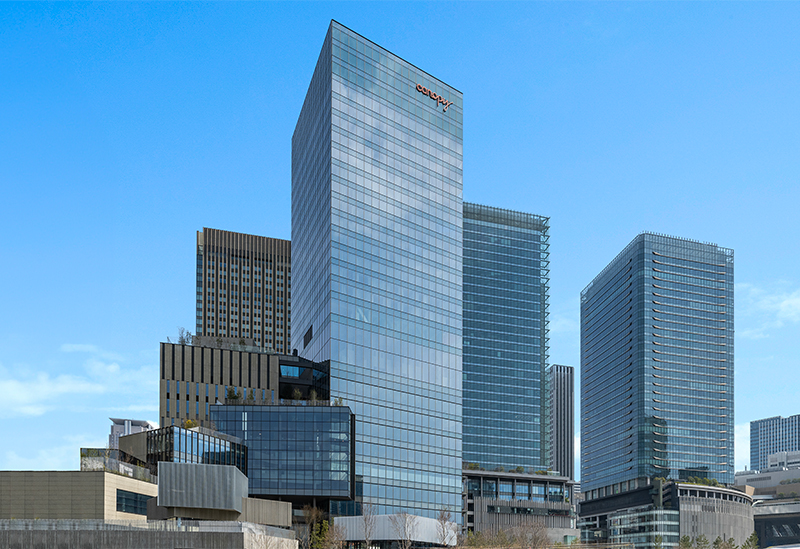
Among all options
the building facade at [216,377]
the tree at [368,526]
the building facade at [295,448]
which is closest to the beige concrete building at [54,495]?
the tree at [368,526]

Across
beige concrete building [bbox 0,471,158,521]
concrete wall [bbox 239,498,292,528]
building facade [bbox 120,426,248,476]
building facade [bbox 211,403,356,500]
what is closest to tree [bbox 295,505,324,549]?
building facade [bbox 211,403,356,500]

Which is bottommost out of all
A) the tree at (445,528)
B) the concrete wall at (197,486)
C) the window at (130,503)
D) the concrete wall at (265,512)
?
the tree at (445,528)

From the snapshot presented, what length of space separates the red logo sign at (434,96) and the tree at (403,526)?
82.4 metres

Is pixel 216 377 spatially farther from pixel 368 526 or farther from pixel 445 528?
pixel 445 528

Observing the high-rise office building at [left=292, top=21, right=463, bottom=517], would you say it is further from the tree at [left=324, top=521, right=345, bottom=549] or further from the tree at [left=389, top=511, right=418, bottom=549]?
the tree at [left=324, top=521, right=345, bottom=549]

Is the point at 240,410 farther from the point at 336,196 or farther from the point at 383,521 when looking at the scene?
the point at 336,196

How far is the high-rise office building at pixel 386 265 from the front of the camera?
13912cm

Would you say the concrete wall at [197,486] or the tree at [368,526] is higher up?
the concrete wall at [197,486]

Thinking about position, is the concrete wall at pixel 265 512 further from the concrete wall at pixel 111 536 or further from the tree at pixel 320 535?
the tree at pixel 320 535

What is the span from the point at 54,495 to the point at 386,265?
273ft

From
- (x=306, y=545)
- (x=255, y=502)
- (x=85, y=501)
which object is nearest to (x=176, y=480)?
(x=85, y=501)

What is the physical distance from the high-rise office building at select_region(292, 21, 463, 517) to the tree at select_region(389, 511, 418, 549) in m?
8.33

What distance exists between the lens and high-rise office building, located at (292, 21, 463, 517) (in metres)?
→ 139

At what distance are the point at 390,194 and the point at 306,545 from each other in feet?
216
